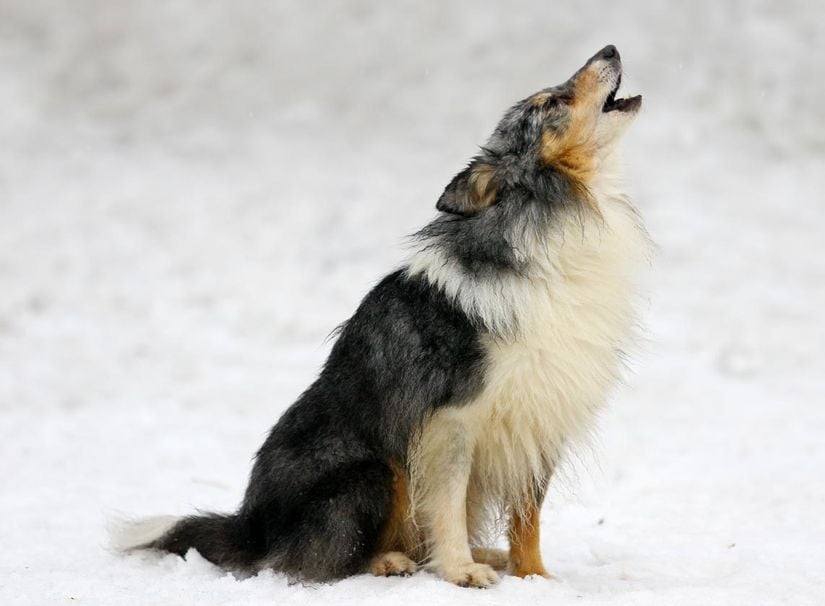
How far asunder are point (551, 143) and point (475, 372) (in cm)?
105

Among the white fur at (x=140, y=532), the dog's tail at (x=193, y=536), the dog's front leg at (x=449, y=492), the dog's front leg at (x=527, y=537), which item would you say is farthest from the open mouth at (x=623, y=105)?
the white fur at (x=140, y=532)

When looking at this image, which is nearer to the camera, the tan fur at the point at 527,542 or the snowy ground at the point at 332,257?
the tan fur at the point at 527,542

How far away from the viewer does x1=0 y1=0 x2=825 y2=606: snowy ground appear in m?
5.65

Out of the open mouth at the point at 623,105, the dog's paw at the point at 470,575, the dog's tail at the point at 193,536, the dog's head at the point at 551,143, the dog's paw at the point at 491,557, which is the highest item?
the open mouth at the point at 623,105

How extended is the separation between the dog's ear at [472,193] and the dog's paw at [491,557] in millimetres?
1559

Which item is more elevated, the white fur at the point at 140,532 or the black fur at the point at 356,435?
the black fur at the point at 356,435

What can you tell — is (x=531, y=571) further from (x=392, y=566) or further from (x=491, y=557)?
(x=392, y=566)

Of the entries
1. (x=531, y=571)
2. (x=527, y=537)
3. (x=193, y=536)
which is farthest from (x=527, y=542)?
(x=193, y=536)

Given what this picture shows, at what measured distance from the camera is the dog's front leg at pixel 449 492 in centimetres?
451

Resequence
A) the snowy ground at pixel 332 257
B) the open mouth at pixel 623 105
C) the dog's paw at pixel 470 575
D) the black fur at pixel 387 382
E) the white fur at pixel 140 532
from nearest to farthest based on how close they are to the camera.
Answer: the dog's paw at pixel 470 575 → the black fur at pixel 387 382 → the open mouth at pixel 623 105 → the white fur at pixel 140 532 → the snowy ground at pixel 332 257

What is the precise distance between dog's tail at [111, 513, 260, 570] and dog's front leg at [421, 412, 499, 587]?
2.86 ft

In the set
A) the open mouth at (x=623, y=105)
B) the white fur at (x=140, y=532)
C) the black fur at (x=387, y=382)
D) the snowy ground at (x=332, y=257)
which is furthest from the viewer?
the snowy ground at (x=332, y=257)

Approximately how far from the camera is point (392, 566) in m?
4.68

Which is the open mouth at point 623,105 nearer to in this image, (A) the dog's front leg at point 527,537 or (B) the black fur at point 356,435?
(B) the black fur at point 356,435
